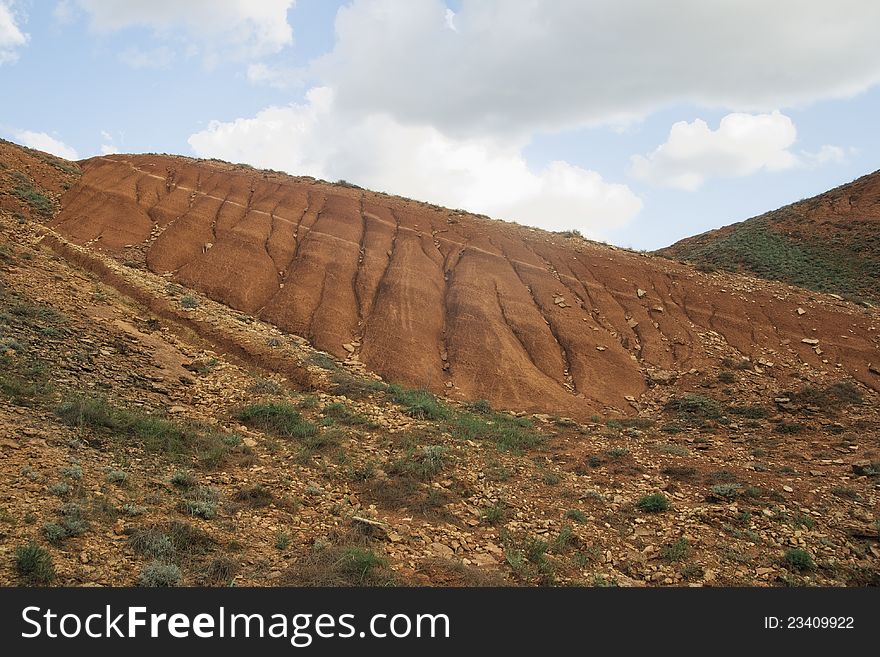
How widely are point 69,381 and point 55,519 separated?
4390 mm

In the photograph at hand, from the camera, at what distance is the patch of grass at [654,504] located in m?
8.46

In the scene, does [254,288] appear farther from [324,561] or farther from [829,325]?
[829,325]

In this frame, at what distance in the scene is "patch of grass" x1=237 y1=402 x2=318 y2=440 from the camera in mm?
10211

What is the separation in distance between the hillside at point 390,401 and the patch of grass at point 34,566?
0.07 feet

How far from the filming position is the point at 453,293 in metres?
19.4

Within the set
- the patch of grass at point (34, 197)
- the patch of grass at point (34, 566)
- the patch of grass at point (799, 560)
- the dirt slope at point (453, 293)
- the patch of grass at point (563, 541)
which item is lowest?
the patch of grass at point (799, 560)

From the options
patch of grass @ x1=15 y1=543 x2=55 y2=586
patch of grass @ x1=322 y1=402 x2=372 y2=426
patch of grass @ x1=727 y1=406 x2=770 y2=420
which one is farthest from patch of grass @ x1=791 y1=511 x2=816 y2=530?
patch of grass @ x1=15 y1=543 x2=55 y2=586

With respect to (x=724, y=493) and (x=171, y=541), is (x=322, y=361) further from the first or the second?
(x=724, y=493)

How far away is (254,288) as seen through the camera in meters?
18.0

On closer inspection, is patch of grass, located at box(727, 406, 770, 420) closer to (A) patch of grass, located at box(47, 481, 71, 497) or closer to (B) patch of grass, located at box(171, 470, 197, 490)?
(B) patch of grass, located at box(171, 470, 197, 490)

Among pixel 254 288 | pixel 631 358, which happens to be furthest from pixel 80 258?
pixel 631 358

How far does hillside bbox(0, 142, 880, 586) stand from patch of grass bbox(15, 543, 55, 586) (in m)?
0.02

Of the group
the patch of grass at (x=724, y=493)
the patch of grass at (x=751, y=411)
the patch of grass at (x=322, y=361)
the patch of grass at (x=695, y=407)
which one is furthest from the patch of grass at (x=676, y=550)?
the patch of grass at (x=322, y=361)

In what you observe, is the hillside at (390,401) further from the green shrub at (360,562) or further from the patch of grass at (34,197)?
the patch of grass at (34,197)
